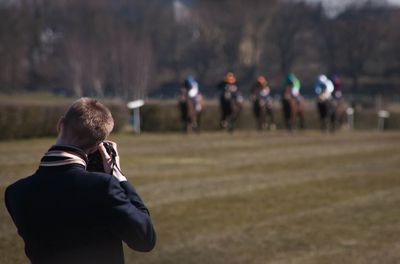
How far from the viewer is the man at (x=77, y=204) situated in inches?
165

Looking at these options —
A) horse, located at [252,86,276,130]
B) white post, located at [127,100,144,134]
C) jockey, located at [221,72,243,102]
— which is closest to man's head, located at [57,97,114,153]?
white post, located at [127,100,144,134]

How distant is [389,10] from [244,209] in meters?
74.7

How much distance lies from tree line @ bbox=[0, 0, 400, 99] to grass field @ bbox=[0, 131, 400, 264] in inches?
1830

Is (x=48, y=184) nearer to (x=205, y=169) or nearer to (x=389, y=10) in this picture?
(x=205, y=169)

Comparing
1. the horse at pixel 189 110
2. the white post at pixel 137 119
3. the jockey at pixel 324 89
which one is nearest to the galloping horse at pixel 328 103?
the jockey at pixel 324 89

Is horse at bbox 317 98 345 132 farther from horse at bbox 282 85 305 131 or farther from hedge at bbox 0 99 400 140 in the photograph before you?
hedge at bbox 0 99 400 140

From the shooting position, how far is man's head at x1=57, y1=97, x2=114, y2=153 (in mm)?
4164

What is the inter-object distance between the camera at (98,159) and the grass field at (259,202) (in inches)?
161

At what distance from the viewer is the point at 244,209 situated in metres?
11.6

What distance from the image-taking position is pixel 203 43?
255 feet

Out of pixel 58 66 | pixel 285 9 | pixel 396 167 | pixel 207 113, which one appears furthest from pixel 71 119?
pixel 285 9

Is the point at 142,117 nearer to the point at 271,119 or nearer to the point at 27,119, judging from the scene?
the point at 271,119

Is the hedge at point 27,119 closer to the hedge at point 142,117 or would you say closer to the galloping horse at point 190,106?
the hedge at point 142,117

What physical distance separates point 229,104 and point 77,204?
89.0 ft
